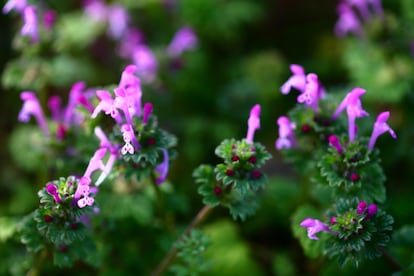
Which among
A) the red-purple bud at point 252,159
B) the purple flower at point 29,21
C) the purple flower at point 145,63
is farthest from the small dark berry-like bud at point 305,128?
the purple flower at point 145,63

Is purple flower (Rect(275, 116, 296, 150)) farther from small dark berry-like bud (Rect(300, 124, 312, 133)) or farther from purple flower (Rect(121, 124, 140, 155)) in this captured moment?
purple flower (Rect(121, 124, 140, 155))

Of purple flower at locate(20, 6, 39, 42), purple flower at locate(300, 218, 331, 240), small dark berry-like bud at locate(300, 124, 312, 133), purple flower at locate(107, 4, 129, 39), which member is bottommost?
purple flower at locate(300, 218, 331, 240)

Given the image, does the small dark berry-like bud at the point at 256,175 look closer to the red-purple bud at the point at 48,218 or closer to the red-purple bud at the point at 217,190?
the red-purple bud at the point at 217,190

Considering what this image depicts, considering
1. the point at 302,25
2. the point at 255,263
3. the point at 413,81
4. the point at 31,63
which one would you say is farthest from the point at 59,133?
the point at 302,25

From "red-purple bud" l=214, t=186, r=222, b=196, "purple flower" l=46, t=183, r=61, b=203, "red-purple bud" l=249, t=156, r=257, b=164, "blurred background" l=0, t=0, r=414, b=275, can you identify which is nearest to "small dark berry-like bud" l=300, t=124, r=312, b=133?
"red-purple bud" l=249, t=156, r=257, b=164

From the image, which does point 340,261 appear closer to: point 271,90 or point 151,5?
point 271,90

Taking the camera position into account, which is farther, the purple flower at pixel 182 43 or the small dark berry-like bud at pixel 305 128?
the purple flower at pixel 182 43

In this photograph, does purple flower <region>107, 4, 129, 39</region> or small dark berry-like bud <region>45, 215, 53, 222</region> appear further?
purple flower <region>107, 4, 129, 39</region>
